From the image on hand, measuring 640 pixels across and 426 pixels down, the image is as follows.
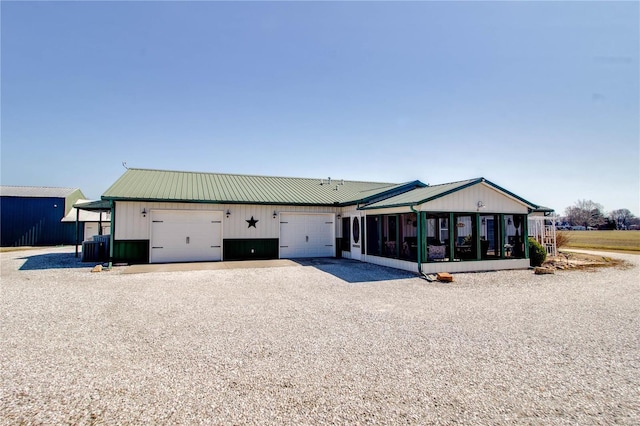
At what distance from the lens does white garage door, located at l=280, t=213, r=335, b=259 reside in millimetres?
16312

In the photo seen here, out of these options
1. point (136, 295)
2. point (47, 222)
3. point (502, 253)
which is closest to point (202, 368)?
point (136, 295)

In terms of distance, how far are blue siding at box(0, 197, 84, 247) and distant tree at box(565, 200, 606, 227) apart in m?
83.8

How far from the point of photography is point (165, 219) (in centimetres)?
1448

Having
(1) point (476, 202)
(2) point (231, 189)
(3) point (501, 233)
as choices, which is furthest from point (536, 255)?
(2) point (231, 189)

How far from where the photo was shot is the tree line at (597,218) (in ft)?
220

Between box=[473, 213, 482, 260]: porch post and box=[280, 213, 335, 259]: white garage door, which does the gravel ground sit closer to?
box=[473, 213, 482, 260]: porch post

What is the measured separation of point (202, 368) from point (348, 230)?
1280cm

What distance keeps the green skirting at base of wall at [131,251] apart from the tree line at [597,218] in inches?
3029

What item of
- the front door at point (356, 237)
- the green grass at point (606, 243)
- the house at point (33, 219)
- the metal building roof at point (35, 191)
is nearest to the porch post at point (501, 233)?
the front door at point (356, 237)

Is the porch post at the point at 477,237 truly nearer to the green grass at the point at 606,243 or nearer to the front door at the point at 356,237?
the front door at the point at 356,237

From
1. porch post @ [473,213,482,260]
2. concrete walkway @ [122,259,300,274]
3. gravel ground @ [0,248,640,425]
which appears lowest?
gravel ground @ [0,248,640,425]

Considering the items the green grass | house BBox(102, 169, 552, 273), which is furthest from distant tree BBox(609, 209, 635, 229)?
house BBox(102, 169, 552, 273)

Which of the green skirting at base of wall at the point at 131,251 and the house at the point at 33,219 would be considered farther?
the house at the point at 33,219

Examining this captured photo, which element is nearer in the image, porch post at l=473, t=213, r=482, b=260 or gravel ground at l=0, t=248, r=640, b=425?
gravel ground at l=0, t=248, r=640, b=425
